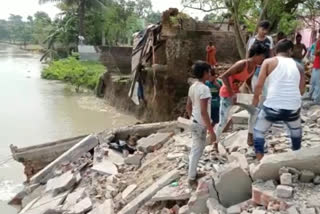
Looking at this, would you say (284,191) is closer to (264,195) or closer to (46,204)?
(264,195)

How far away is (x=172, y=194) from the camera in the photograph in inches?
178

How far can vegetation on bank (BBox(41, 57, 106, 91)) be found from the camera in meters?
27.8

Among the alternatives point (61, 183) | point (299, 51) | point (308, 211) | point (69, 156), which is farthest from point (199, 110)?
point (299, 51)

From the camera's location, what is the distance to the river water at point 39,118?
10.5 meters

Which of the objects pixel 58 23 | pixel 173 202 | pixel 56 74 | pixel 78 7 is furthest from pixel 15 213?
pixel 58 23

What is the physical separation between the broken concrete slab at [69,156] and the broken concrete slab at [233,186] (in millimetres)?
4210

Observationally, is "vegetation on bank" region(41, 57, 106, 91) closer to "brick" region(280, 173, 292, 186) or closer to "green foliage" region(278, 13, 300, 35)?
"green foliage" region(278, 13, 300, 35)

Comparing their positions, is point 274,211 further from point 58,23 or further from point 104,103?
point 58,23

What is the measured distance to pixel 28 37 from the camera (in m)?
81.5

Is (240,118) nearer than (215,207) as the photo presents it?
No

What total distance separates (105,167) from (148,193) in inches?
78.2

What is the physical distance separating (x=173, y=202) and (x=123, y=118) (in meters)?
13.4

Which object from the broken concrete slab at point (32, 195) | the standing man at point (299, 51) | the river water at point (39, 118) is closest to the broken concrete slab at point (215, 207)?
the broken concrete slab at point (32, 195)

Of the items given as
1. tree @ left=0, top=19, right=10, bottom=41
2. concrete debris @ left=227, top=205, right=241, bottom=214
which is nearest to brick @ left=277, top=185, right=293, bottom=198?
concrete debris @ left=227, top=205, right=241, bottom=214
